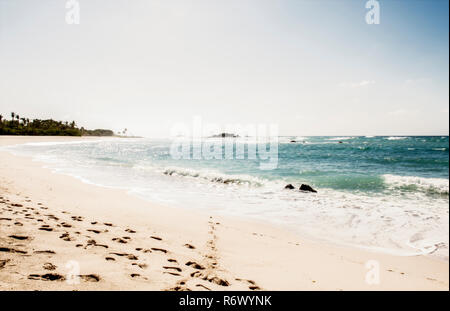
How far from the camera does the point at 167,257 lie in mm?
4301

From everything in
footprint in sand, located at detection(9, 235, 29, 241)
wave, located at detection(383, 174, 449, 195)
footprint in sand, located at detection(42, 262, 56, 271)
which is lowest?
wave, located at detection(383, 174, 449, 195)

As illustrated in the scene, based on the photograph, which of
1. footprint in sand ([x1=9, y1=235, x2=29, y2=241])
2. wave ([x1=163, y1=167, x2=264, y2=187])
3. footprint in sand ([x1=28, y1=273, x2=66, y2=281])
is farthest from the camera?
wave ([x1=163, y1=167, x2=264, y2=187])

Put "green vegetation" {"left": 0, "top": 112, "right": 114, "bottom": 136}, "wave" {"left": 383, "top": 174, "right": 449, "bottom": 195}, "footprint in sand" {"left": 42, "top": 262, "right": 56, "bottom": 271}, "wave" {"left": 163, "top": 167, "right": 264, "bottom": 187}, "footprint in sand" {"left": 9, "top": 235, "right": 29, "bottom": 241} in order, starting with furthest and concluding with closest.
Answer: "green vegetation" {"left": 0, "top": 112, "right": 114, "bottom": 136}
"wave" {"left": 163, "top": 167, "right": 264, "bottom": 187}
"wave" {"left": 383, "top": 174, "right": 449, "bottom": 195}
"footprint in sand" {"left": 9, "top": 235, "right": 29, "bottom": 241}
"footprint in sand" {"left": 42, "top": 262, "right": 56, "bottom": 271}

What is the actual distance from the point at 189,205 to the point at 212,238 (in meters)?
4.06

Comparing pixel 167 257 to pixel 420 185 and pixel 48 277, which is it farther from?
pixel 420 185

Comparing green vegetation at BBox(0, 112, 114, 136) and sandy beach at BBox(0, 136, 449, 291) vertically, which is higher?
green vegetation at BBox(0, 112, 114, 136)

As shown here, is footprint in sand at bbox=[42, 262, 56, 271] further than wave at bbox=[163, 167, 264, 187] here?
No

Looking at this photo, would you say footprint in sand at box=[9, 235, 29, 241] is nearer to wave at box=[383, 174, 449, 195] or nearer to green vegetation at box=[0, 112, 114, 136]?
wave at box=[383, 174, 449, 195]

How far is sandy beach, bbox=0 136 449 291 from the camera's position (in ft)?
10.6

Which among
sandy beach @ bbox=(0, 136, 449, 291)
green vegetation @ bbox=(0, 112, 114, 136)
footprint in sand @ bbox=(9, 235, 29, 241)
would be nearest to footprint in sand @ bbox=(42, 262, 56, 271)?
sandy beach @ bbox=(0, 136, 449, 291)

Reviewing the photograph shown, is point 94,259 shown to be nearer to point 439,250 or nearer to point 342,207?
point 439,250

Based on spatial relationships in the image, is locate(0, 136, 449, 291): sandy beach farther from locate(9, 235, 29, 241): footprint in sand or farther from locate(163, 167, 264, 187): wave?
locate(163, 167, 264, 187): wave
